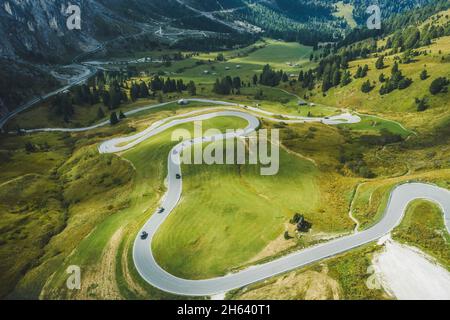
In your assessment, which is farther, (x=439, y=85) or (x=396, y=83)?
(x=396, y=83)

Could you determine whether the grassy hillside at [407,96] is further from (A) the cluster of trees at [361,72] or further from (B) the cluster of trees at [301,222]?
(B) the cluster of trees at [301,222]

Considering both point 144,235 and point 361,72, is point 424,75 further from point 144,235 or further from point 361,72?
point 144,235

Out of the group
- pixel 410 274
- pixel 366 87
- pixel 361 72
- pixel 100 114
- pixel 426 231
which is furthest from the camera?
pixel 361 72

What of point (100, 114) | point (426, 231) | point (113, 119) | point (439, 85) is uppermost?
point (439, 85)

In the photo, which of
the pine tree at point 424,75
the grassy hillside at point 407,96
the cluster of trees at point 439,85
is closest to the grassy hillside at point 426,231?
the grassy hillside at point 407,96

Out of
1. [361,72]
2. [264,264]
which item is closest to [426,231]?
[264,264]

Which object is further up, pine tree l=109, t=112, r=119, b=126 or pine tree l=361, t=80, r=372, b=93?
pine tree l=361, t=80, r=372, b=93

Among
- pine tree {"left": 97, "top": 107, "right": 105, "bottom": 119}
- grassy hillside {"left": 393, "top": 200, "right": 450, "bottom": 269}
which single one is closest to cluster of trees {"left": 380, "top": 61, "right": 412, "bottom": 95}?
grassy hillside {"left": 393, "top": 200, "right": 450, "bottom": 269}

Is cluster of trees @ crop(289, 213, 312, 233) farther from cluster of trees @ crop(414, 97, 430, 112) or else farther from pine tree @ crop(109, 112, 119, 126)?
pine tree @ crop(109, 112, 119, 126)
